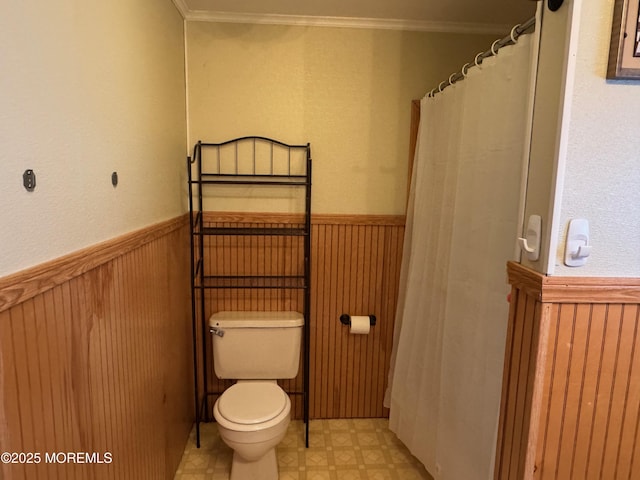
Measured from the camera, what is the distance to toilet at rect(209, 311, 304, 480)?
1.90 meters

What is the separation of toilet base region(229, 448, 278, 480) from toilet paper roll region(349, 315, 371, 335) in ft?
2.45

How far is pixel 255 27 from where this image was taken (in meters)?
2.12

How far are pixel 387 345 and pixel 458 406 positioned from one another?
2.85 ft

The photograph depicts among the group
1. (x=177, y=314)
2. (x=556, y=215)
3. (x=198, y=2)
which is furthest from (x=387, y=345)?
(x=198, y=2)

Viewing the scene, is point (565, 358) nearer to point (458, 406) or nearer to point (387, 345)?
point (458, 406)

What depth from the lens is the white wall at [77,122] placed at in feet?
2.61

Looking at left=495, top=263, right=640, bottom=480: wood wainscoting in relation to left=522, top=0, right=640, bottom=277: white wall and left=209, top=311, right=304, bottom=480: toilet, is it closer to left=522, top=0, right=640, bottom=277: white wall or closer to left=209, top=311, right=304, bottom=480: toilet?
left=522, top=0, right=640, bottom=277: white wall

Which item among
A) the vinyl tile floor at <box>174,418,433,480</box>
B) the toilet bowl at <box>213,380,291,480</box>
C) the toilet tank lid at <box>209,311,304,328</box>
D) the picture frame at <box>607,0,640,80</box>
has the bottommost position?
the vinyl tile floor at <box>174,418,433,480</box>

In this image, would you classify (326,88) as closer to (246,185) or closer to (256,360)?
(246,185)

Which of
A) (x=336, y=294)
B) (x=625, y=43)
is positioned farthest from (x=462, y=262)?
(x=336, y=294)

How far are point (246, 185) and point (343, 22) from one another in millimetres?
1001

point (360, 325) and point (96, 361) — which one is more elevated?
point (96, 361)

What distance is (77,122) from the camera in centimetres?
103

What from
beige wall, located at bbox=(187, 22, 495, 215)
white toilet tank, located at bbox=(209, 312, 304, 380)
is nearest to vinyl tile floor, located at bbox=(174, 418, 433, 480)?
white toilet tank, located at bbox=(209, 312, 304, 380)
